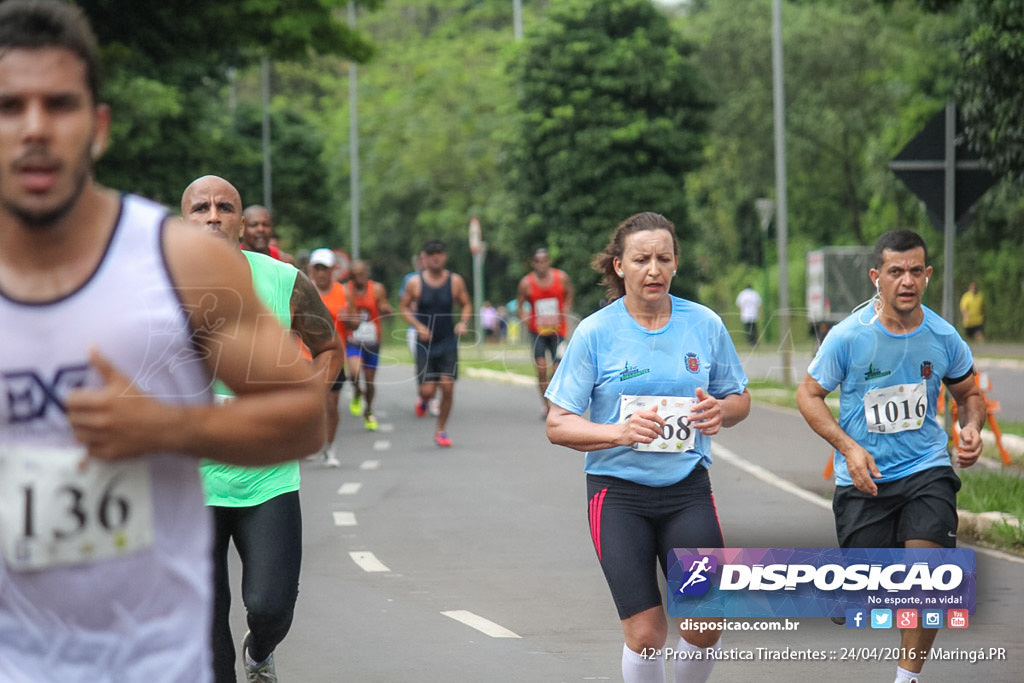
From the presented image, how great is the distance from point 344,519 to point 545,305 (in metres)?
8.30

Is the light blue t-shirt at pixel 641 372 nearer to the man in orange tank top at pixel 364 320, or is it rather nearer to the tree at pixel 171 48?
the tree at pixel 171 48

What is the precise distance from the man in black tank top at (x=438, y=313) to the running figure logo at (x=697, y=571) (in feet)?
37.5

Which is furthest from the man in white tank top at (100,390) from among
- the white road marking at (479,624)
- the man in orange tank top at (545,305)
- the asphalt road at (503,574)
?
the man in orange tank top at (545,305)

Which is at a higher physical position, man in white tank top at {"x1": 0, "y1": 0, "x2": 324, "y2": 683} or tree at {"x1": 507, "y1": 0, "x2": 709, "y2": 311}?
tree at {"x1": 507, "y1": 0, "x2": 709, "y2": 311}

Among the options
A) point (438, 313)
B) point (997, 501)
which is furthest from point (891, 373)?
point (438, 313)

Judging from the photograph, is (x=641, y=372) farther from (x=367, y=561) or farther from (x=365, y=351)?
(x=365, y=351)

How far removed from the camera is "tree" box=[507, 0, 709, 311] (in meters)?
41.7

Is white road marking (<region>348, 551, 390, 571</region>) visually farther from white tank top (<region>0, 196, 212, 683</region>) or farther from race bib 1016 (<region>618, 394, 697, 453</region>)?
white tank top (<region>0, 196, 212, 683</region>)

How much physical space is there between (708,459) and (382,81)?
64.8 m

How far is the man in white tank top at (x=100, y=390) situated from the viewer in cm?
250

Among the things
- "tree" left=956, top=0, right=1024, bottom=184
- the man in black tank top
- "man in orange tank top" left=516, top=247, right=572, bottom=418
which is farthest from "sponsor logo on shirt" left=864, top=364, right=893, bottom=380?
"man in orange tank top" left=516, top=247, right=572, bottom=418

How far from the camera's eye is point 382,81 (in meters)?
69.2

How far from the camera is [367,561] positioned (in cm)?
1005

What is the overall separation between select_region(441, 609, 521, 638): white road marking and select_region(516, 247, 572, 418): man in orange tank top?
37.2 feet
